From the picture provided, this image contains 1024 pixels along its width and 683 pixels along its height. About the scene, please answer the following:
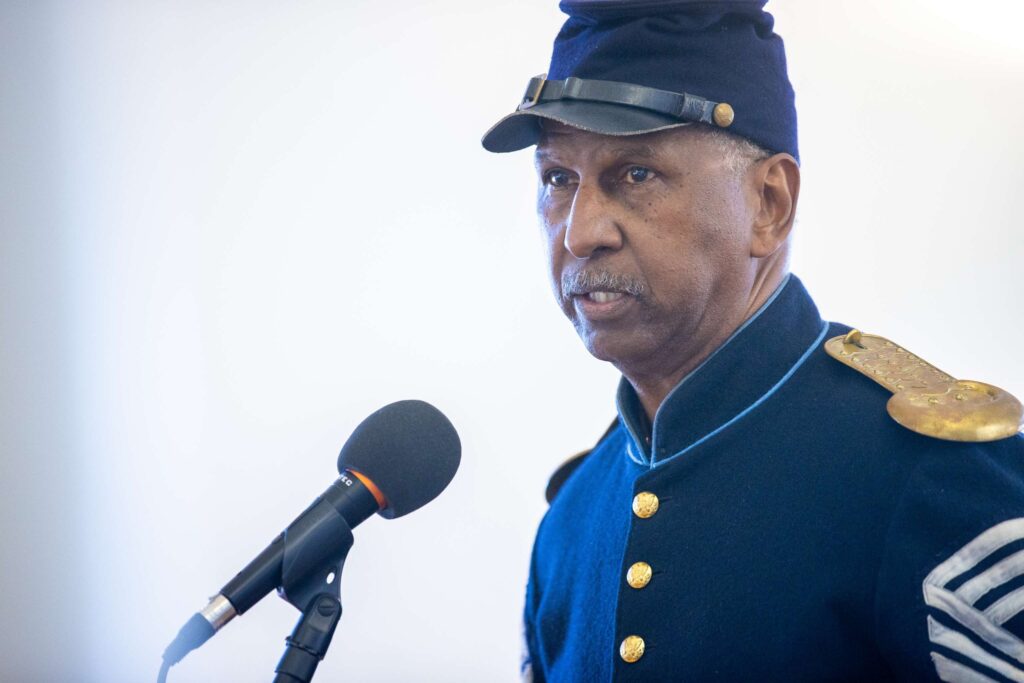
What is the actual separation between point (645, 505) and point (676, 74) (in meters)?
0.58

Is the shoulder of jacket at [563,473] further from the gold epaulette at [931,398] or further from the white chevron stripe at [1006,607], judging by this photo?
the white chevron stripe at [1006,607]

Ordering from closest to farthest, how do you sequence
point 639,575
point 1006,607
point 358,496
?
point 1006,607, point 358,496, point 639,575

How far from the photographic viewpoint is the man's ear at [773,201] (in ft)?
4.84

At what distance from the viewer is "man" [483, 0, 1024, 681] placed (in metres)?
1.22

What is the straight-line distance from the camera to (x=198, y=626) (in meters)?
1.14

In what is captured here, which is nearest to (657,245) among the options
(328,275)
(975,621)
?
(975,621)

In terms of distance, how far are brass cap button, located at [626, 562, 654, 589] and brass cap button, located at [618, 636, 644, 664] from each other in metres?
0.07

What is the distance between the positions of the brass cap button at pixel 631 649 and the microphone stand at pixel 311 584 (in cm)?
39

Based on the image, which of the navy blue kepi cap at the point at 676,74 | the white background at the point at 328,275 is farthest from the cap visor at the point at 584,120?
the white background at the point at 328,275

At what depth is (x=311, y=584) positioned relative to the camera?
1173 millimetres

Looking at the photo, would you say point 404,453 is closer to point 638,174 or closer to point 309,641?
point 309,641

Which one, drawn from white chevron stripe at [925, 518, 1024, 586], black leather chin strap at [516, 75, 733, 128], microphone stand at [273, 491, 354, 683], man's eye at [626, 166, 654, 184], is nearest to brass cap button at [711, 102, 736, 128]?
black leather chin strap at [516, 75, 733, 128]

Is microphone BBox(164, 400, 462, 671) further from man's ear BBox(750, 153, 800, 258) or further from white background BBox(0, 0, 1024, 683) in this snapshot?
white background BBox(0, 0, 1024, 683)

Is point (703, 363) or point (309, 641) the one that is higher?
point (703, 363)
